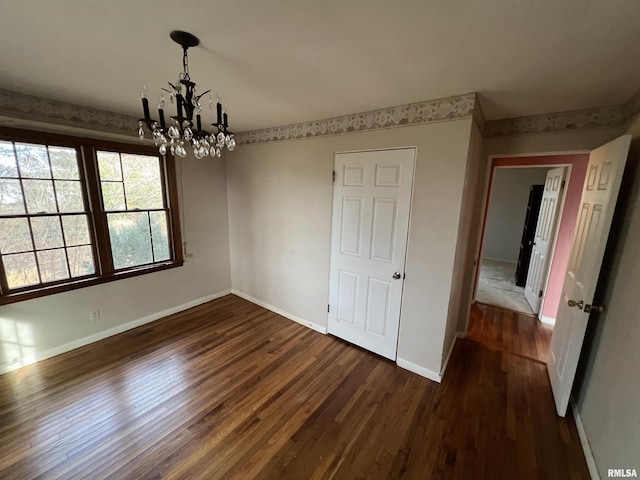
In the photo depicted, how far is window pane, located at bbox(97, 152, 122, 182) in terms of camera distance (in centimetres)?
267

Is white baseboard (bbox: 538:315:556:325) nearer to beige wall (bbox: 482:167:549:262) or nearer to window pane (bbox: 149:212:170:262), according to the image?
beige wall (bbox: 482:167:549:262)

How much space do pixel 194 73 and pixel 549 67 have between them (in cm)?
217

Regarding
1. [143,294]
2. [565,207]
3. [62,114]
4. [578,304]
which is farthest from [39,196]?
[565,207]

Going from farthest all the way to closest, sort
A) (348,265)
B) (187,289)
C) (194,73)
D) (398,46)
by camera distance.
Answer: (187,289) < (348,265) < (194,73) < (398,46)

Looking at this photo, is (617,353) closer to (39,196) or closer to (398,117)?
(398,117)

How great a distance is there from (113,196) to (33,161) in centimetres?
63

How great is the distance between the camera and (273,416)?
1920mm

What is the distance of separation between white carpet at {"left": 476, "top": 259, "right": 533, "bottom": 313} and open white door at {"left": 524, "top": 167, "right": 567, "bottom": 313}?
0.18 meters

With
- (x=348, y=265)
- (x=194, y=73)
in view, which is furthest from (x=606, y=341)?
(x=194, y=73)

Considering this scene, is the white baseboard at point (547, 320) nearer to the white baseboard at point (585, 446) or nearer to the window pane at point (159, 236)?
the white baseboard at point (585, 446)

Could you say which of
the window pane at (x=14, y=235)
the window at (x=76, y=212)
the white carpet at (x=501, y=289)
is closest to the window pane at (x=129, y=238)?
the window at (x=76, y=212)

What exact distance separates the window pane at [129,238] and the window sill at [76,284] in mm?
106

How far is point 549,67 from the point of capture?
1470 mm

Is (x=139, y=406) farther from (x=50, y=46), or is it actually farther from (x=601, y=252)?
(x=601, y=252)
